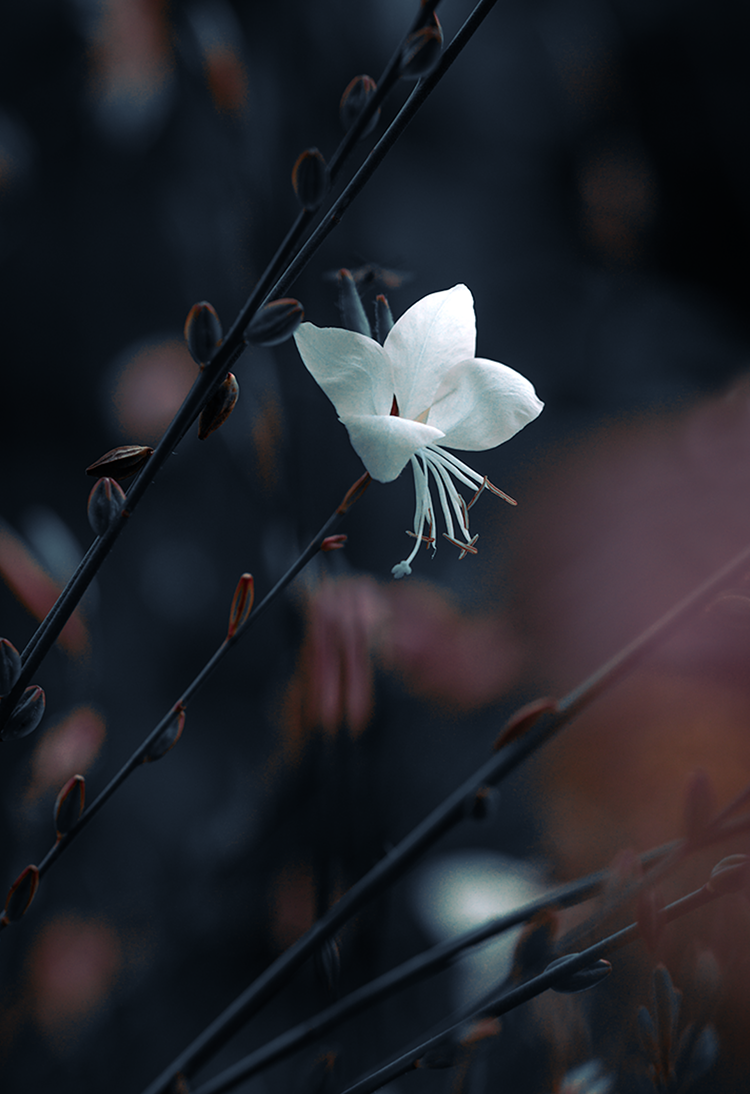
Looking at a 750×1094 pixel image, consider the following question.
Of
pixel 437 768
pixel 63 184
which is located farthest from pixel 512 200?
pixel 437 768

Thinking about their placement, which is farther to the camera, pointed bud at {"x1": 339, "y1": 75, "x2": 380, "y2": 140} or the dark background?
the dark background

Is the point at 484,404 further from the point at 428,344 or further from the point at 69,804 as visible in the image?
the point at 69,804

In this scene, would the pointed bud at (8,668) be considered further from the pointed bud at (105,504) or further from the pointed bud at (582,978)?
the pointed bud at (582,978)

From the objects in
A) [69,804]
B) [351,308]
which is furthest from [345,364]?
[69,804]

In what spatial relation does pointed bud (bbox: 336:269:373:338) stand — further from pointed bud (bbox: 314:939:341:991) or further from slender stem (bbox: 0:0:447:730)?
pointed bud (bbox: 314:939:341:991)

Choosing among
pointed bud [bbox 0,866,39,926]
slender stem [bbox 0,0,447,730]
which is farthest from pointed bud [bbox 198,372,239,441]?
pointed bud [bbox 0,866,39,926]
